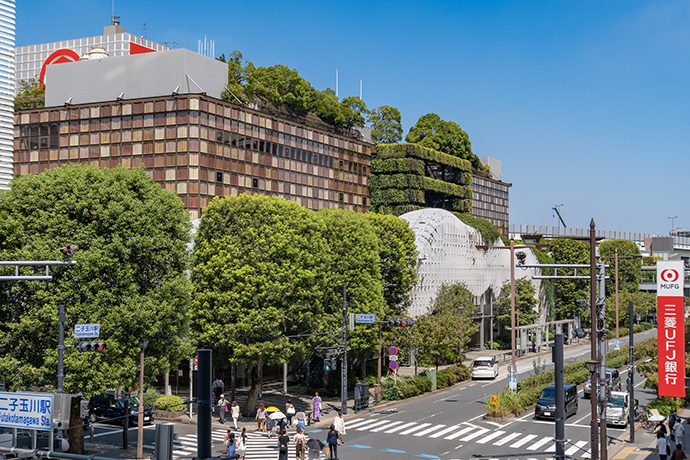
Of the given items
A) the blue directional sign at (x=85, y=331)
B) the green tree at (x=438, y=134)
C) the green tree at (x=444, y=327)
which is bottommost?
the green tree at (x=444, y=327)

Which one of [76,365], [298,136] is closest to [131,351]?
[76,365]

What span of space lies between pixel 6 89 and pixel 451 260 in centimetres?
4774

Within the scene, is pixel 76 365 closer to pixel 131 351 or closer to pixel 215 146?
pixel 131 351

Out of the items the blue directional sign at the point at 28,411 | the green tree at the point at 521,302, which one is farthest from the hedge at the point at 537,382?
the blue directional sign at the point at 28,411

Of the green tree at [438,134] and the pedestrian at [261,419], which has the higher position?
the green tree at [438,134]

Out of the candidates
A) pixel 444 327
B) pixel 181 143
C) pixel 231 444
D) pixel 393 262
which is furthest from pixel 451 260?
pixel 231 444

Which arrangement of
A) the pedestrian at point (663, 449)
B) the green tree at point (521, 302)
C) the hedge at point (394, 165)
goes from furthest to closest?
the hedge at point (394, 165) → the green tree at point (521, 302) → the pedestrian at point (663, 449)

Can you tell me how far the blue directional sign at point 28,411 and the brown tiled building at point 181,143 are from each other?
48179 millimetres

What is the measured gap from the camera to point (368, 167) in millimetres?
92375

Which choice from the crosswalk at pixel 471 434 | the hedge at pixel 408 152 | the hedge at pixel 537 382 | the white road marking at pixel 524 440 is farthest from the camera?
the hedge at pixel 408 152

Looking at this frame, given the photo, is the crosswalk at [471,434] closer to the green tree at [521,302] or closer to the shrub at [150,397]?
the shrub at [150,397]

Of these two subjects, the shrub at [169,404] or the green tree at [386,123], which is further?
the green tree at [386,123]

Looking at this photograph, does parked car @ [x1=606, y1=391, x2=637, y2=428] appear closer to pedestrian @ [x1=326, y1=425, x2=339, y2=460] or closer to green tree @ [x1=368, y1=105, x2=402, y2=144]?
pedestrian @ [x1=326, y1=425, x2=339, y2=460]

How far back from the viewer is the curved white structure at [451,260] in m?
65.1
